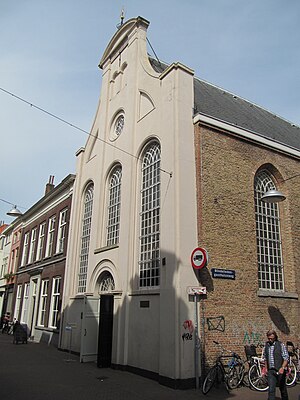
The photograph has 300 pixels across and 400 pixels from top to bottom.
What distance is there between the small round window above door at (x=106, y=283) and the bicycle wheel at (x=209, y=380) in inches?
230

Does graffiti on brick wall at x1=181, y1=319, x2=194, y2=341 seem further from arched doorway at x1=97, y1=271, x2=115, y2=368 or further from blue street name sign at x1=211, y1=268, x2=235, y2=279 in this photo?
arched doorway at x1=97, y1=271, x2=115, y2=368

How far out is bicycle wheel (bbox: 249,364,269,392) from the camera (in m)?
9.70

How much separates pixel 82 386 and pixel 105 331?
10.7ft

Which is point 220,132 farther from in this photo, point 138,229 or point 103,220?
point 103,220

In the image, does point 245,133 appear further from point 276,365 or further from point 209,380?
point 276,365

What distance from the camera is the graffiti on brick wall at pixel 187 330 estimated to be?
1008 cm

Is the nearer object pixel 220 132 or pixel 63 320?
pixel 220 132

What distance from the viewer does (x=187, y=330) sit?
10.2m

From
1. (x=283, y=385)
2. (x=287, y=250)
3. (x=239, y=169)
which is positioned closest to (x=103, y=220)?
(x=239, y=169)

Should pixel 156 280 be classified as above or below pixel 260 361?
above

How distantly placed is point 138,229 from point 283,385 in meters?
7.34

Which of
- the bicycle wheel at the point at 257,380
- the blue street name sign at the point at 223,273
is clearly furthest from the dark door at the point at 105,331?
the bicycle wheel at the point at 257,380

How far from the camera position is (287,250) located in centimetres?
1384

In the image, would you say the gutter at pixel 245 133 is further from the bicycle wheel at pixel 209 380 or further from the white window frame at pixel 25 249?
the white window frame at pixel 25 249
